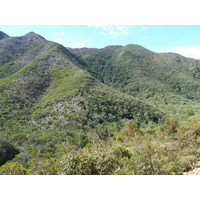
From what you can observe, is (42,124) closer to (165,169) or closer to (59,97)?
(59,97)

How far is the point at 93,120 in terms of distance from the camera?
890 inches

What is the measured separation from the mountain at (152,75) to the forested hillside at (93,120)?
34cm

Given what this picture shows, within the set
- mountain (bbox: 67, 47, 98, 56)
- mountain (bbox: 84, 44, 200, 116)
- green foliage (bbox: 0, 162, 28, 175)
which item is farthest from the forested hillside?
mountain (bbox: 67, 47, 98, 56)

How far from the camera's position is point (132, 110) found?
90.0 ft

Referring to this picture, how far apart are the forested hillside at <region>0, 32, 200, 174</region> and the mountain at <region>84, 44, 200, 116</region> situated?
0.34m

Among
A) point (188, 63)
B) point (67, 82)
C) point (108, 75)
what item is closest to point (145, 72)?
point (108, 75)

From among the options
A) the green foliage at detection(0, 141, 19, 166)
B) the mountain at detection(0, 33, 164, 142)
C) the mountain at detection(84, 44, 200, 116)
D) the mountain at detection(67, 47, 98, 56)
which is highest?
the mountain at detection(67, 47, 98, 56)

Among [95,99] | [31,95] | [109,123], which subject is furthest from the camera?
[31,95]

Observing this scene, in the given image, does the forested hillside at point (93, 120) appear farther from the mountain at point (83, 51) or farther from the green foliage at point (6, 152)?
the mountain at point (83, 51)

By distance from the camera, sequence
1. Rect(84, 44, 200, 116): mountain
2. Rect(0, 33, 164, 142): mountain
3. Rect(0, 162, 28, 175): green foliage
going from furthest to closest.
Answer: Rect(84, 44, 200, 116): mountain
Rect(0, 33, 164, 142): mountain
Rect(0, 162, 28, 175): green foliage

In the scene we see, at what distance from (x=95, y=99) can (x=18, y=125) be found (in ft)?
36.4

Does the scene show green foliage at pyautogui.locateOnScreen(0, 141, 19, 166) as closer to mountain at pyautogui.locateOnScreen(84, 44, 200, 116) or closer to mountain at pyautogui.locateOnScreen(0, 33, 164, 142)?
mountain at pyautogui.locateOnScreen(0, 33, 164, 142)

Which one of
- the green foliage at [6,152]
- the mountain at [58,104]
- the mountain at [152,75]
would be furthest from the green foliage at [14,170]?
the mountain at [152,75]

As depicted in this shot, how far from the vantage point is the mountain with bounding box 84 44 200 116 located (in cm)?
4794
